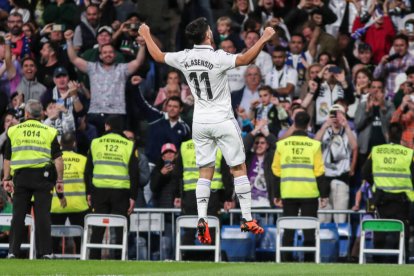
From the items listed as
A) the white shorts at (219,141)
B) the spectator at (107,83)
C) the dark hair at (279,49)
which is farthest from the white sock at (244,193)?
the dark hair at (279,49)

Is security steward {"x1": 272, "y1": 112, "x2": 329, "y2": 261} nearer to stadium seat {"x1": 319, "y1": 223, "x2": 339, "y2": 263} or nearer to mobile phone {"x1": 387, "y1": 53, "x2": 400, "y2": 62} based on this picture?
stadium seat {"x1": 319, "y1": 223, "x2": 339, "y2": 263}

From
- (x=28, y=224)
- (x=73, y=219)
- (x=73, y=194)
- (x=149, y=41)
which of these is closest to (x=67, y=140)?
(x=73, y=194)

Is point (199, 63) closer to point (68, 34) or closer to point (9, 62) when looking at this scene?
point (68, 34)

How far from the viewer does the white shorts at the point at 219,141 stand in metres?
16.0

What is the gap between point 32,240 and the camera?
66.5 ft

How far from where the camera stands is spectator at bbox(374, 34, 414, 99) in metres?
24.4

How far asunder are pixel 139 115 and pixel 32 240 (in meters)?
4.78

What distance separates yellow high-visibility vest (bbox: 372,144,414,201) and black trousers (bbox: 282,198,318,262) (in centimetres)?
114

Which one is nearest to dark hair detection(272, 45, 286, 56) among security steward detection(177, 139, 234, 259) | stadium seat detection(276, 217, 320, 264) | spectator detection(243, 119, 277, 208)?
spectator detection(243, 119, 277, 208)

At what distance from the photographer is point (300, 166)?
20531 millimetres

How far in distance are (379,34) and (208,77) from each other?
1038cm

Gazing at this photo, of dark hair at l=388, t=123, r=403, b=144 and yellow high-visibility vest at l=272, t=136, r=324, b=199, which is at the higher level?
dark hair at l=388, t=123, r=403, b=144

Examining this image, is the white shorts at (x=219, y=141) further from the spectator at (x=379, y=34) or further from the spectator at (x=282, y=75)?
the spectator at (x=379, y=34)

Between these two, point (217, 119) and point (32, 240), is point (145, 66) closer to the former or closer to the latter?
point (32, 240)
